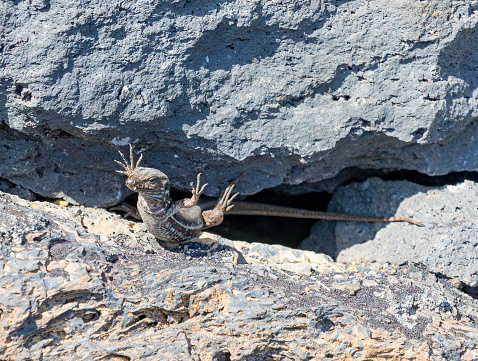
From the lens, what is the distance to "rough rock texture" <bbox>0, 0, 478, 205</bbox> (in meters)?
3.48

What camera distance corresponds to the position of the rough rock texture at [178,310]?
10.1ft

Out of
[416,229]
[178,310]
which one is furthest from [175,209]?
[416,229]

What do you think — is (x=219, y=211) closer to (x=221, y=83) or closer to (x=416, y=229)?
(x=221, y=83)

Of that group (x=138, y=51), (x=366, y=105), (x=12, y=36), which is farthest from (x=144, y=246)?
(x=366, y=105)

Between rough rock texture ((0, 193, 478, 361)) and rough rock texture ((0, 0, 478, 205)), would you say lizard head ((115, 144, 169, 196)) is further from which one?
rough rock texture ((0, 193, 478, 361))

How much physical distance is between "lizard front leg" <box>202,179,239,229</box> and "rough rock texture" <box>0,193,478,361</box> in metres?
0.65

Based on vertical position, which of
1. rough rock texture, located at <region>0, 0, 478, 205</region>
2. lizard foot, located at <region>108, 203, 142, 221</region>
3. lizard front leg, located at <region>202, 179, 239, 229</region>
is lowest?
lizard foot, located at <region>108, 203, 142, 221</region>

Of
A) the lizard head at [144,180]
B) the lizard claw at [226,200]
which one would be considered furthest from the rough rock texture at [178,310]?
the lizard claw at [226,200]

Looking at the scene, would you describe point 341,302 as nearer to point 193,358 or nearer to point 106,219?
point 193,358

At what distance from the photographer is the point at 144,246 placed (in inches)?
157

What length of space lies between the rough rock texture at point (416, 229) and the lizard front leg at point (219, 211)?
136 cm

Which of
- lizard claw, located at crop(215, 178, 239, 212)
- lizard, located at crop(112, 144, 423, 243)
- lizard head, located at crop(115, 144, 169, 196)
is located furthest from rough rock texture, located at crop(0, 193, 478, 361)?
lizard claw, located at crop(215, 178, 239, 212)

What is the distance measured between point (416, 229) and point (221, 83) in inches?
93.4

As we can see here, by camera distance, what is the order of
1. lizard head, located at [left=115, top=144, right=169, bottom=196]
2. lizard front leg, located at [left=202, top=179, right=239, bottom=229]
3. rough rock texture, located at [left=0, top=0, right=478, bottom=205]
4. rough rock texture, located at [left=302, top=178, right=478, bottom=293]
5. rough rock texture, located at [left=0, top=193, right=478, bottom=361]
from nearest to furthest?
rough rock texture, located at [left=0, top=193, right=478, bottom=361] → rough rock texture, located at [left=0, top=0, right=478, bottom=205] → lizard head, located at [left=115, top=144, right=169, bottom=196] → rough rock texture, located at [left=302, top=178, right=478, bottom=293] → lizard front leg, located at [left=202, top=179, right=239, bottom=229]
